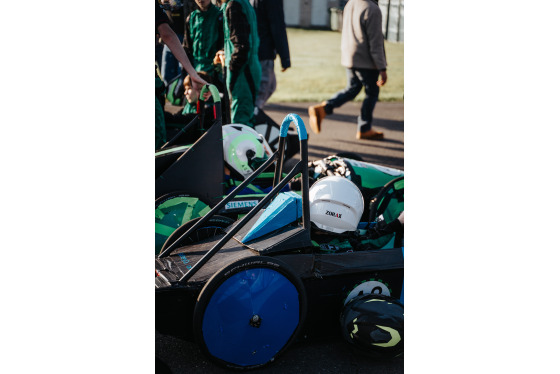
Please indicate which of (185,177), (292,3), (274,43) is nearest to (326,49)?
(292,3)

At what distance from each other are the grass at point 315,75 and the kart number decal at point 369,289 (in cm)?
656

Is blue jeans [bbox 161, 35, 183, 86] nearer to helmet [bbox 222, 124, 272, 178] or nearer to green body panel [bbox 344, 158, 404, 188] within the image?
helmet [bbox 222, 124, 272, 178]

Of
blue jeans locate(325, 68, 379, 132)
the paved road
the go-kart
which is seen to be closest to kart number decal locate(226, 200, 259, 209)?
the go-kart

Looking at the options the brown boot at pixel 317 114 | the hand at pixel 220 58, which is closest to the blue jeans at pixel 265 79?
the brown boot at pixel 317 114

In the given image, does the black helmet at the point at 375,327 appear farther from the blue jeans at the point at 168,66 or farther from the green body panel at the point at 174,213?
the blue jeans at the point at 168,66

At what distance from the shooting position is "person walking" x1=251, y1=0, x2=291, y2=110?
5832mm

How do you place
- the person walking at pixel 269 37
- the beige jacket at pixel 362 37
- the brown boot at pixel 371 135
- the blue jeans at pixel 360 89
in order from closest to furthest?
1. the beige jacket at pixel 362 37
2. the person walking at pixel 269 37
3. the blue jeans at pixel 360 89
4. the brown boot at pixel 371 135

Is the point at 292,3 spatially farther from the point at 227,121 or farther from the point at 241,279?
the point at 241,279

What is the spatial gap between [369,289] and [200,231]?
89 centimetres

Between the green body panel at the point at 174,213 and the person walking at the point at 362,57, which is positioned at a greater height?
the person walking at the point at 362,57

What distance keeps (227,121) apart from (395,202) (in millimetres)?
2231

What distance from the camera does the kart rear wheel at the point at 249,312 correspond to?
2.31 m

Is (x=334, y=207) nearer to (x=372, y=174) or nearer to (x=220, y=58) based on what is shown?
(x=372, y=174)

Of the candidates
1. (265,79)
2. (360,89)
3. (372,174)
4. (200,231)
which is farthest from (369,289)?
(360,89)
